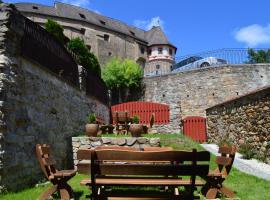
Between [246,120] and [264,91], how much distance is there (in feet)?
5.40

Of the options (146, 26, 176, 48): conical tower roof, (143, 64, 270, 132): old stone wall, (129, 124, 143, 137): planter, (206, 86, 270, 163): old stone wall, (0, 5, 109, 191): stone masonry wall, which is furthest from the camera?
(146, 26, 176, 48): conical tower roof

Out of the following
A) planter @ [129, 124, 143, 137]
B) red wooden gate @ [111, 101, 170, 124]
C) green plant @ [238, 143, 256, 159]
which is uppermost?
red wooden gate @ [111, 101, 170, 124]

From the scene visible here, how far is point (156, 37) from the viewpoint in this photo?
1969 inches

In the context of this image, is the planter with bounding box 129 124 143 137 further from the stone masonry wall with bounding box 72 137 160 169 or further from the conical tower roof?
the conical tower roof

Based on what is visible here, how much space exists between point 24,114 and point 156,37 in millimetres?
43389

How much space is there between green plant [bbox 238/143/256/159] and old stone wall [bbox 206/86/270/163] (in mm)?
92

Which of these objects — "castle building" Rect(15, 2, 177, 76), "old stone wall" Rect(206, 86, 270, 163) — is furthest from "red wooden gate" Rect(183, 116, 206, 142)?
"castle building" Rect(15, 2, 177, 76)

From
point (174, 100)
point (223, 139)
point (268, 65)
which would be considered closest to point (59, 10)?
point (174, 100)

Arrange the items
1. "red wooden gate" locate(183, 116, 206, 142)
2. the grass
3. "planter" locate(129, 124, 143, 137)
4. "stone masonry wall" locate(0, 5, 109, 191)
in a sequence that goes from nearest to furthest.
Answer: the grass → "stone masonry wall" locate(0, 5, 109, 191) → "planter" locate(129, 124, 143, 137) → "red wooden gate" locate(183, 116, 206, 142)

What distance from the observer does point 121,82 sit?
30438mm

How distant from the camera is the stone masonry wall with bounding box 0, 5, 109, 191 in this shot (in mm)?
6941

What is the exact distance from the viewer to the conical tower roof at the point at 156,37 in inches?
1918

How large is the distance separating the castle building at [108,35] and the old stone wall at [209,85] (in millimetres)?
12404

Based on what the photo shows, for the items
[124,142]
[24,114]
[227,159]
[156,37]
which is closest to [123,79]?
[124,142]
